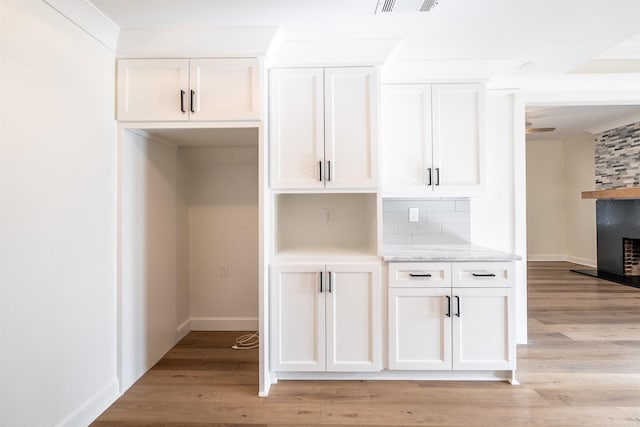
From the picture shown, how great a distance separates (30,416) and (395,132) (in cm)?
272

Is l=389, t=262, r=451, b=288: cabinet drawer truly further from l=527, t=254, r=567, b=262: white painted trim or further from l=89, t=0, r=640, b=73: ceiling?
l=527, t=254, r=567, b=262: white painted trim

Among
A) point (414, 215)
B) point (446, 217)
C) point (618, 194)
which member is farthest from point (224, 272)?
point (618, 194)

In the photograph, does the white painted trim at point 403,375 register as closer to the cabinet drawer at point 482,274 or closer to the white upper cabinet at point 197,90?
the cabinet drawer at point 482,274

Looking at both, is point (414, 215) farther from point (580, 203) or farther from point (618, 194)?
point (580, 203)

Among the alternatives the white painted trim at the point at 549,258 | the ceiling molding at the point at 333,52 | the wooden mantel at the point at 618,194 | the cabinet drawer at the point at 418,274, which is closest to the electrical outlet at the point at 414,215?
the cabinet drawer at the point at 418,274

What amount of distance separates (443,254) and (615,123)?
5.55m

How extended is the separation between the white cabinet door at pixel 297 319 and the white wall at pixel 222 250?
3.57 feet

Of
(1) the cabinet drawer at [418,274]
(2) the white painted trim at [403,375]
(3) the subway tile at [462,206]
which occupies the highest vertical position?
(3) the subway tile at [462,206]

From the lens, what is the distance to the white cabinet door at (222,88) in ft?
7.54

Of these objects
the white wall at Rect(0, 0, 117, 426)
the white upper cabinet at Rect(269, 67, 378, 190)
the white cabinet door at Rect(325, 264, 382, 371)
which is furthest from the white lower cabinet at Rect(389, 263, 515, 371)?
the white wall at Rect(0, 0, 117, 426)

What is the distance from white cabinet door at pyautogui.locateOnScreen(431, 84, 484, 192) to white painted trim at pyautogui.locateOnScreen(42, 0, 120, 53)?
2.25 metres

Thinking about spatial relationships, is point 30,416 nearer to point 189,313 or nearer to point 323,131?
point 189,313

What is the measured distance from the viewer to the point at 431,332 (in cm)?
238

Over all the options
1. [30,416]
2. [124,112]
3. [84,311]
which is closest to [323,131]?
[124,112]
